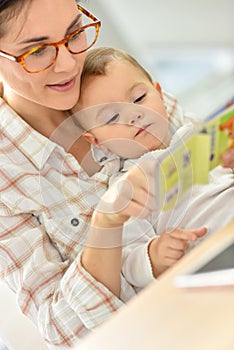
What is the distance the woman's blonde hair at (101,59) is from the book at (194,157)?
0.19 metres

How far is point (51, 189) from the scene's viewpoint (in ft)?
2.93

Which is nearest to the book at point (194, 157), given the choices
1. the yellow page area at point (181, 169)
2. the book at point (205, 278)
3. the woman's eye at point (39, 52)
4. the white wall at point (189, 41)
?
the yellow page area at point (181, 169)

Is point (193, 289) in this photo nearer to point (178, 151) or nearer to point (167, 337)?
point (167, 337)

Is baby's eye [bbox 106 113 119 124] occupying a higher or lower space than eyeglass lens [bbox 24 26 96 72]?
lower

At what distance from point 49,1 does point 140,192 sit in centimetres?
27

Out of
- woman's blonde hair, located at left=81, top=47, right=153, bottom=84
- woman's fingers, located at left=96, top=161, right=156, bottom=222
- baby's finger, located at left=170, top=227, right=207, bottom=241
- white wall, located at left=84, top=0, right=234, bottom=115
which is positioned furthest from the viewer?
white wall, located at left=84, top=0, right=234, bottom=115

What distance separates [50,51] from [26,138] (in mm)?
131

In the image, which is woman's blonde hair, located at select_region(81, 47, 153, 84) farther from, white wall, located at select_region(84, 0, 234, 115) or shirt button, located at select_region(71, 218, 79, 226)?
white wall, located at select_region(84, 0, 234, 115)

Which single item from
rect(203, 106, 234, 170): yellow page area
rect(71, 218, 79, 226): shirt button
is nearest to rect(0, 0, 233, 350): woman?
rect(71, 218, 79, 226): shirt button

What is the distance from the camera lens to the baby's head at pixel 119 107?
0.88m

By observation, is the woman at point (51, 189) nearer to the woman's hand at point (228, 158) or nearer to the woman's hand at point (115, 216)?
the woman's hand at point (115, 216)

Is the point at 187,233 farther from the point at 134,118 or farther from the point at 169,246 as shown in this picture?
the point at 134,118

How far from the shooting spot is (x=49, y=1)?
31.6 inches

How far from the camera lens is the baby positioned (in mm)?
836
